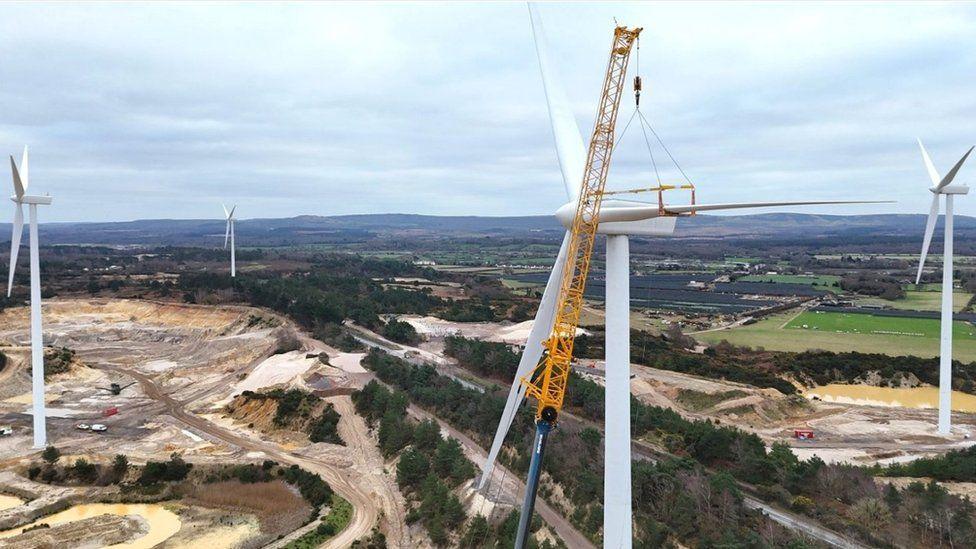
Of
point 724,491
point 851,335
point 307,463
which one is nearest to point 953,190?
point 724,491

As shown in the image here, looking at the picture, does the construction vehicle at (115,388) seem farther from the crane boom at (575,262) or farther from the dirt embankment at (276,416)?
the crane boom at (575,262)

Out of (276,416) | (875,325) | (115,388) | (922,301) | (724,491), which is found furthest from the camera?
(922,301)

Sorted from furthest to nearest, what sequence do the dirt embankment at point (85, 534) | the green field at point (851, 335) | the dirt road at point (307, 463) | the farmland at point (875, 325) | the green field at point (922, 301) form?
the green field at point (922, 301) < the farmland at point (875, 325) < the green field at point (851, 335) < the dirt road at point (307, 463) < the dirt embankment at point (85, 534)

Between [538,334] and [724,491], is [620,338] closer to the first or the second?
[538,334]

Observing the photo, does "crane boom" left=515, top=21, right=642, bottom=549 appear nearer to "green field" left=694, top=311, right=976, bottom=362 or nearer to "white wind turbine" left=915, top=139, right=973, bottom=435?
"white wind turbine" left=915, top=139, right=973, bottom=435

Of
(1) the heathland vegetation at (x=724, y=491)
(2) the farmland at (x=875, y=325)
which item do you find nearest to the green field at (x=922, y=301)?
(2) the farmland at (x=875, y=325)

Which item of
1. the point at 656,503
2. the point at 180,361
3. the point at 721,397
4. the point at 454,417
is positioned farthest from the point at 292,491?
the point at 180,361
